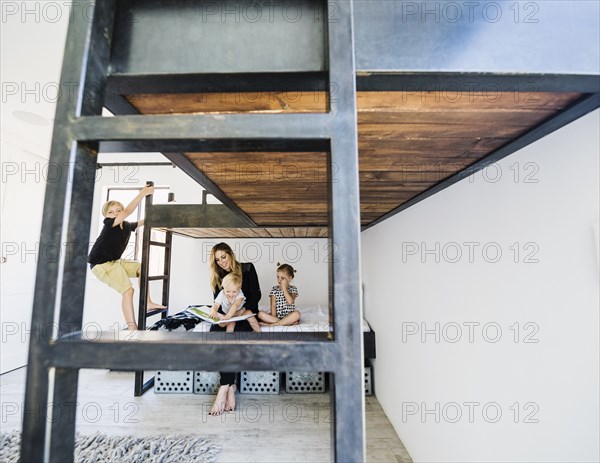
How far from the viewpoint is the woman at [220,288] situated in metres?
2.59

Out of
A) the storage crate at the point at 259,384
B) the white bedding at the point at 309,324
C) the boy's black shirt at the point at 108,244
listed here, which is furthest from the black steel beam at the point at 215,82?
the storage crate at the point at 259,384

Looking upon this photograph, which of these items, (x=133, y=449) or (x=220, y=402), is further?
(x=220, y=402)

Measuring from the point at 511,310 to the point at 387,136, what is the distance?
805mm

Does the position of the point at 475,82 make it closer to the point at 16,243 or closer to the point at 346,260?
the point at 346,260

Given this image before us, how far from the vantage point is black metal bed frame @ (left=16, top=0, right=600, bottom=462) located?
16.2 inches

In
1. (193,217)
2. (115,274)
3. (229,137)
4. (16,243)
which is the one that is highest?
(193,217)

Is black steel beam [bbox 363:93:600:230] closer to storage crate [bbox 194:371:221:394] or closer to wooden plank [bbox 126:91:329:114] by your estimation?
wooden plank [bbox 126:91:329:114]

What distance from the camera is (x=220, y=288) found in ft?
9.81

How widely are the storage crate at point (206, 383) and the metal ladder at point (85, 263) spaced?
277cm

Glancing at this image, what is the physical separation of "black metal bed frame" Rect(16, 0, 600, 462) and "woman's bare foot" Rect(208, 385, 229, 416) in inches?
94.7

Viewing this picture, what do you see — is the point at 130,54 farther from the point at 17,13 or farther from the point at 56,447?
the point at 17,13

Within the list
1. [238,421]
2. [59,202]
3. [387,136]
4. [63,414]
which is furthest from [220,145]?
[238,421]

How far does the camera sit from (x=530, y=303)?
1008 mm

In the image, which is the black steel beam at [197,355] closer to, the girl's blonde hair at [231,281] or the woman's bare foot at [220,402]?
the girl's blonde hair at [231,281]
